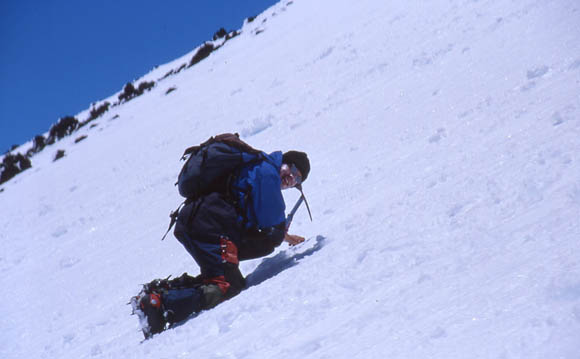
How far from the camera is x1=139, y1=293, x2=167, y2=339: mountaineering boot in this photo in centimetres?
301

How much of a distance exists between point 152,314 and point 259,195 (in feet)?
3.01

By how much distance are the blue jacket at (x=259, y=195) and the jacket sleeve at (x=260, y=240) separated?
43 mm

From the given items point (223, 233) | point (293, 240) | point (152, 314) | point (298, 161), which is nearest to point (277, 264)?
point (293, 240)

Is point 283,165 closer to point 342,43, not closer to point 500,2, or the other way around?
point 500,2

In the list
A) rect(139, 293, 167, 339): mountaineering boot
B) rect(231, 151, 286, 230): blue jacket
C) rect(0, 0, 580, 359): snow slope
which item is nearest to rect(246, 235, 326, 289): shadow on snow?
rect(0, 0, 580, 359): snow slope

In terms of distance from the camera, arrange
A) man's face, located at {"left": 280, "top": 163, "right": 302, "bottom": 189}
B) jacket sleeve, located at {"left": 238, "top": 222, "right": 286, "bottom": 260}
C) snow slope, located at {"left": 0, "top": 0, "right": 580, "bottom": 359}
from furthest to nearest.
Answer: man's face, located at {"left": 280, "top": 163, "right": 302, "bottom": 189} < jacket sleeve, located at {"left": 238, "top": 222, "right": 286, "bottom": 260} < snow slope, located at {"left": 0, "top": 0, "right": 580, "bottom": 359}

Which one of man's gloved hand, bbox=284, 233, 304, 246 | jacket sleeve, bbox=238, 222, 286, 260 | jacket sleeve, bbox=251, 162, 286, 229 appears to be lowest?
man's gloved hand, bbox=284, 233, 304, 246

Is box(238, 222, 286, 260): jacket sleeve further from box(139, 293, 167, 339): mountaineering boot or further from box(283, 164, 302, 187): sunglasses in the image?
box(139, 293, 167, 339): mountaineering boot

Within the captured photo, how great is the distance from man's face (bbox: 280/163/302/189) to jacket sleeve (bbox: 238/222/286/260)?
1.03 feet

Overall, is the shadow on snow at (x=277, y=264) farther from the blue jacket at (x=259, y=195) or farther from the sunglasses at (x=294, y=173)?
the sunglasses at (x=294, y=173)

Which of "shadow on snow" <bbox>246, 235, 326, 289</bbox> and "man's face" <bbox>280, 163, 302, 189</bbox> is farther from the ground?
"man's face" <bbox>280, 163, 302, 189</bbox>

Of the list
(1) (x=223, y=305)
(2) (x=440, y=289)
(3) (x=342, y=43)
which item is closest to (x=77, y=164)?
(3) (x=342, y=43)

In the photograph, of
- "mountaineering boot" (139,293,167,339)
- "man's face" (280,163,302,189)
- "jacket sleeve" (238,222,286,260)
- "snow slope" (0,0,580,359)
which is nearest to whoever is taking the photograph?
"snow slope" (0,0,580,359)

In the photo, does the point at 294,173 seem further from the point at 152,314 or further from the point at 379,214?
the point at 152,314
